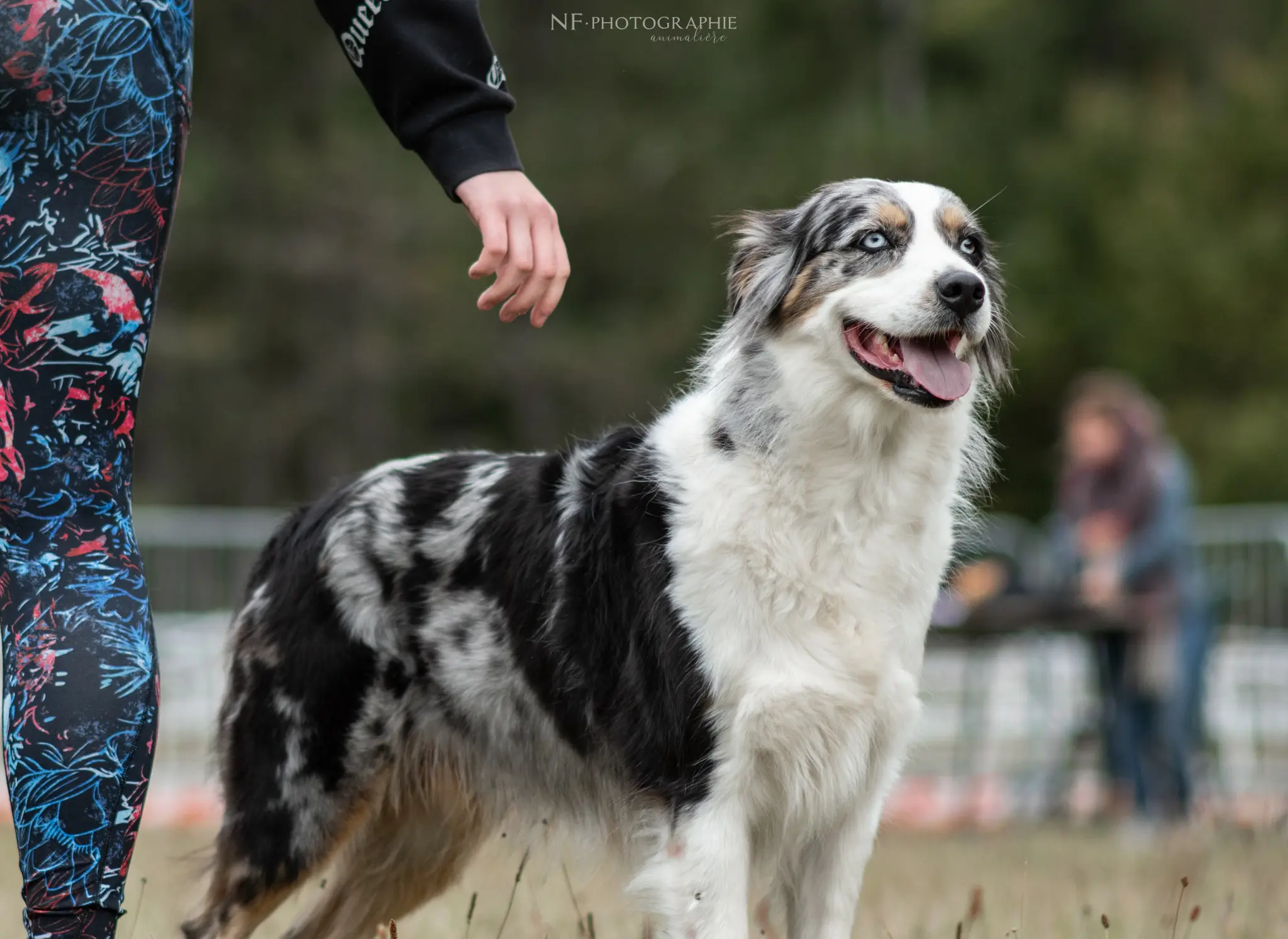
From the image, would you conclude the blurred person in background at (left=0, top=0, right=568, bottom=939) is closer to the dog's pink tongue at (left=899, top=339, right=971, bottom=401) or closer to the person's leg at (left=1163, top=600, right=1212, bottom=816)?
the dog's pink tongue at (left=899, top=339, right=971, bottom=401)

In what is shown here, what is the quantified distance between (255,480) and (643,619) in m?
20.5

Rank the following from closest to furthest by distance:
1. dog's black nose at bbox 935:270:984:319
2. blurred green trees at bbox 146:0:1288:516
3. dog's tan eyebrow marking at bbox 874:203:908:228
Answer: dog's black nose at bbox 935:270:984:319
dog's tan eyebrow marking at bbox 874:203:908:228
blurred green trees at bbox 146:0:1288:516

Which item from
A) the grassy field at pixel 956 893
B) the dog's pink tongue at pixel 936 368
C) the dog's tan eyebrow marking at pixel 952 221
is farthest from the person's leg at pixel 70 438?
the dog's tan eyebrow marking at pixel 952 221

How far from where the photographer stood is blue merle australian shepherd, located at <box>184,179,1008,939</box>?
3.30 meters

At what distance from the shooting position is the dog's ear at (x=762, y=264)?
3.64 m

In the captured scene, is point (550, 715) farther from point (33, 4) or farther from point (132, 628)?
point (33, 4)

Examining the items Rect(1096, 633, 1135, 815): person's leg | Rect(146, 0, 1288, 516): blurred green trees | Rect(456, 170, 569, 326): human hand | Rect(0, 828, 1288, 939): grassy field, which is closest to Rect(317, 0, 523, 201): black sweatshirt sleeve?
Rect(456, 170, 569, 326): human hand

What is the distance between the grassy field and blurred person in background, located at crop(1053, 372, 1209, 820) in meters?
1.84

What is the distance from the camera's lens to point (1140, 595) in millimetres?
9305

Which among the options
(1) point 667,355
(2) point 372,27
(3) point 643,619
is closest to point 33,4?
(2) point 372,27

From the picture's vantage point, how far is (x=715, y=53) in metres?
24.8

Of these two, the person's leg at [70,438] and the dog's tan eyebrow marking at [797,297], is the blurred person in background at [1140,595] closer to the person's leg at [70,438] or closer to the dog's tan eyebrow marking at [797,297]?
the dog's tan eyebrow marking at [797,297]

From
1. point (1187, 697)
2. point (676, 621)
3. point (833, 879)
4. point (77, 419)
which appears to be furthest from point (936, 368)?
point (1187, 697)

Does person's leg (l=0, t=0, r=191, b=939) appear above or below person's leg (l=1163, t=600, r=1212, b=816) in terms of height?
above
